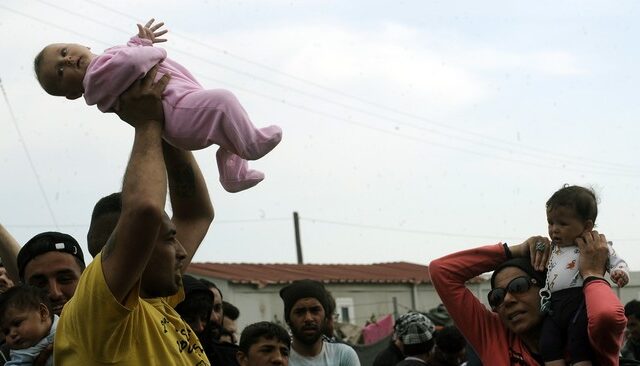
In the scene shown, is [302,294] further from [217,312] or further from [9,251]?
[9,251]

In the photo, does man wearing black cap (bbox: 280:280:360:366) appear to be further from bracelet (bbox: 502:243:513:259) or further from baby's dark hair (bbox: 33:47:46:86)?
baby's dark hair (bbox: 33:47:46:86)

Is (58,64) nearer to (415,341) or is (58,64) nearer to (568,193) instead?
(568,193)

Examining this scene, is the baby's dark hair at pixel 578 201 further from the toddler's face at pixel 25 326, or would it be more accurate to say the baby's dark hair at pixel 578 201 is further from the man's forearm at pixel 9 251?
the man's forearm at pixel 9 251

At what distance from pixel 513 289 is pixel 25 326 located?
2116 millimetres

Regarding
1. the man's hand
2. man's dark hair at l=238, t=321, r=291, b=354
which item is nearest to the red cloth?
man's dark hair at l=238, t=321, r=291, b=354

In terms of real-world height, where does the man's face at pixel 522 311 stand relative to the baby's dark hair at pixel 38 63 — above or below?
below

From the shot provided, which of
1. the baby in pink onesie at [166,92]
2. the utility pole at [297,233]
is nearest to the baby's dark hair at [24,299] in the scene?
the baby in pink onesie at [166,92]

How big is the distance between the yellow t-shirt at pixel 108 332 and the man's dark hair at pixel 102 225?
49cm

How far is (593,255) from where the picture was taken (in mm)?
4879

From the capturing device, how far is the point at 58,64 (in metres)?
4.02

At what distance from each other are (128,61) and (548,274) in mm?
2220

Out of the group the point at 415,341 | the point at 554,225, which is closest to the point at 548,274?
the point at 554,225

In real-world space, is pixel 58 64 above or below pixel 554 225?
above

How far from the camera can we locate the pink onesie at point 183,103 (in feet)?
12.5
